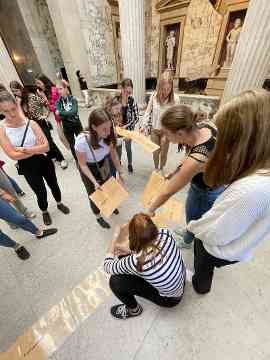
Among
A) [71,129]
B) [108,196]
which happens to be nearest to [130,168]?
[71,129]

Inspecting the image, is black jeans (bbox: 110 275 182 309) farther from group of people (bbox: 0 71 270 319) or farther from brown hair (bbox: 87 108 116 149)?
brown hair (bbox: 87 108 116 149)

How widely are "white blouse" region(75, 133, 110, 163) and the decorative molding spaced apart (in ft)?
29.8

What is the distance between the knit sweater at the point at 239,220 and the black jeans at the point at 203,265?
18 centimetres

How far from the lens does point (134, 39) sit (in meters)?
5.05

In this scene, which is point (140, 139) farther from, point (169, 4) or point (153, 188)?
point (169, 4)

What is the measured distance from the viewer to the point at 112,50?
854cm

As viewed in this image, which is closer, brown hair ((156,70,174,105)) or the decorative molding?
brown hair ((156,70,174,105))

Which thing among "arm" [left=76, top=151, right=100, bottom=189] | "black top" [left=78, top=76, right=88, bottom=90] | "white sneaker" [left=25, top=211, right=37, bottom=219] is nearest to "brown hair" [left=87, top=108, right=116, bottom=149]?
"arm" [left=76, top=151, right=100, bottom=189]

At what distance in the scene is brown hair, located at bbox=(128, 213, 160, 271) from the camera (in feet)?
3.15

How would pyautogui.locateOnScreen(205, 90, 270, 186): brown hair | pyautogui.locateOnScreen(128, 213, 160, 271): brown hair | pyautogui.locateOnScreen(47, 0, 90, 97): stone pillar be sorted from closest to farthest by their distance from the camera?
pyautogui.locateOnScreen(205, 90, 270, 186): brown hair
pyautogui.locateOnScreen(128, 213, 160, 271): brown hair
pyautogui.locateOnScreen(47, 0, 90, 97): stone pillar

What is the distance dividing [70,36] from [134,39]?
155 inches

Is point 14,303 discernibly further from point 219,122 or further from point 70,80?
point 70,80

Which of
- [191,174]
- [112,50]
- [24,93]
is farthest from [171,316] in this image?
[112,50]

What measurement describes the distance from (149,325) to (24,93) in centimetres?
348
